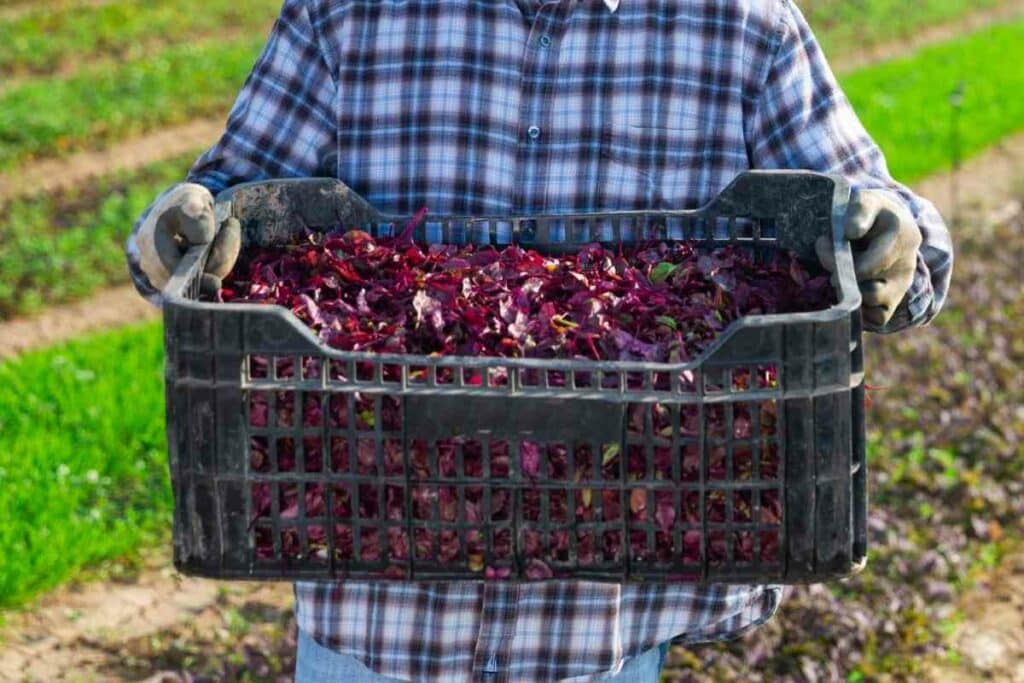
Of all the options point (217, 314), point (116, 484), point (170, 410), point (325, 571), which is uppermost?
point (217, 314)

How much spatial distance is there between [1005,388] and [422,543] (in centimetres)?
494

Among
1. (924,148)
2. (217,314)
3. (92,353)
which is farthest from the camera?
(924,148)

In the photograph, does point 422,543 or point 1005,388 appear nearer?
point 422,543

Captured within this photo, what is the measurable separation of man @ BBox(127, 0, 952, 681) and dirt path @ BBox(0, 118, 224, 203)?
6.55 meters

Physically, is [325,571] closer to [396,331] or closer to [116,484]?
[396,331]

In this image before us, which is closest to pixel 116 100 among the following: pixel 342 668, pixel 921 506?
pixel 921 506

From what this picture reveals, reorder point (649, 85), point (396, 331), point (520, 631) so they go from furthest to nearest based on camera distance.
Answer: point (649, 85)
point (520, 631)
point (396, 331)

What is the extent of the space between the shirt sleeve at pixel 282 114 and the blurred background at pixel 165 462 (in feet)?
3.66

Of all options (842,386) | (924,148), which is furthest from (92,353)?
(924,148)

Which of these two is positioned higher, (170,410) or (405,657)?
(170,410)

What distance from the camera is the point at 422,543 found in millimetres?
2125

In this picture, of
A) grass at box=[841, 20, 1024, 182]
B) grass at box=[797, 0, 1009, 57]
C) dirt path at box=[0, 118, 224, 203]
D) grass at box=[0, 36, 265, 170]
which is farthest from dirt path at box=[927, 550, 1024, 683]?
grass at box=[797, 0, 1009, 57]

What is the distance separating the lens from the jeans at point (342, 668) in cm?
270

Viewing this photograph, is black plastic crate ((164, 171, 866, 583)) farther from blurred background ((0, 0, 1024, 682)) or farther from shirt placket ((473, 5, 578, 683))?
shirt placket ((473, 5, 578, 683))
